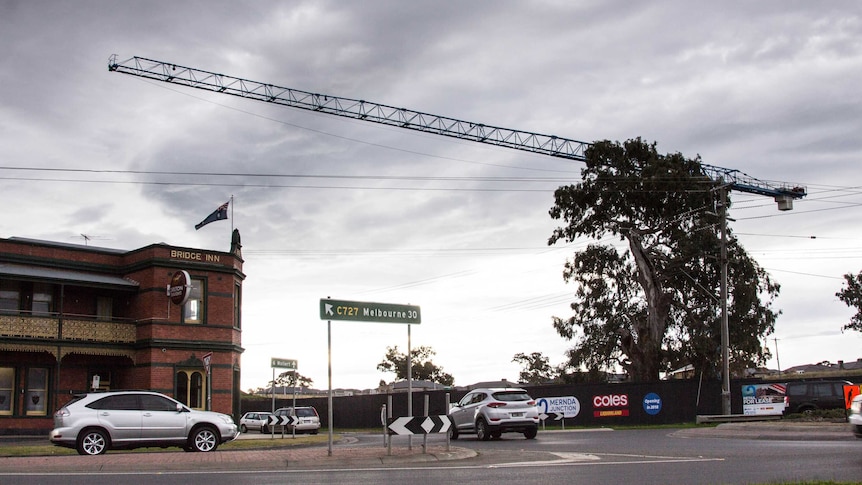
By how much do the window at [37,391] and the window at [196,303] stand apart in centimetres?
604

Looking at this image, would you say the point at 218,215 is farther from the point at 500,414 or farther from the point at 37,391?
the point at 500,414

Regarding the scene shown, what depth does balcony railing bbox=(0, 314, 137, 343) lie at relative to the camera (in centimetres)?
3306

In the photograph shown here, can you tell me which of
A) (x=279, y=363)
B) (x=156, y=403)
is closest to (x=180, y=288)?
(x=279, y=363)

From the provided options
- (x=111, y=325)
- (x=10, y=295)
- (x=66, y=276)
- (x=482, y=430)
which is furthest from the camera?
(x=111, y=325)

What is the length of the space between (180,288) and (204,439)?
16.0 metres

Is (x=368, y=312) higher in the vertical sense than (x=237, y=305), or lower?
lower

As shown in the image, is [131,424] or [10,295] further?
[10,295]

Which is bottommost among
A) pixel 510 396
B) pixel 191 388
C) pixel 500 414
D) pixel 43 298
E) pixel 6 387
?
pixel 500 414

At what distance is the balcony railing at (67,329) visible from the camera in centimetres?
3306

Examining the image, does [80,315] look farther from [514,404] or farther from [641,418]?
[641,418]

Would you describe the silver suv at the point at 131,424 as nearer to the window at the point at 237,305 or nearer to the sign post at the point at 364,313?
the sign post at the point at 364,313

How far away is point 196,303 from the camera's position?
37125 mm

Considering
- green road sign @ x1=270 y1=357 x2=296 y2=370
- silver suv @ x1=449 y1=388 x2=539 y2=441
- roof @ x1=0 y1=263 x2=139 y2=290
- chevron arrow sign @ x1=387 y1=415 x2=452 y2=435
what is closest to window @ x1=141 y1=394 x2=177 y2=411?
chevron arrow sign @ x1=387 y1=415 x2=452 y2=435

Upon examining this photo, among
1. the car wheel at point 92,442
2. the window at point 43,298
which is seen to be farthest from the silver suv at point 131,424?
the window at point 43,298
